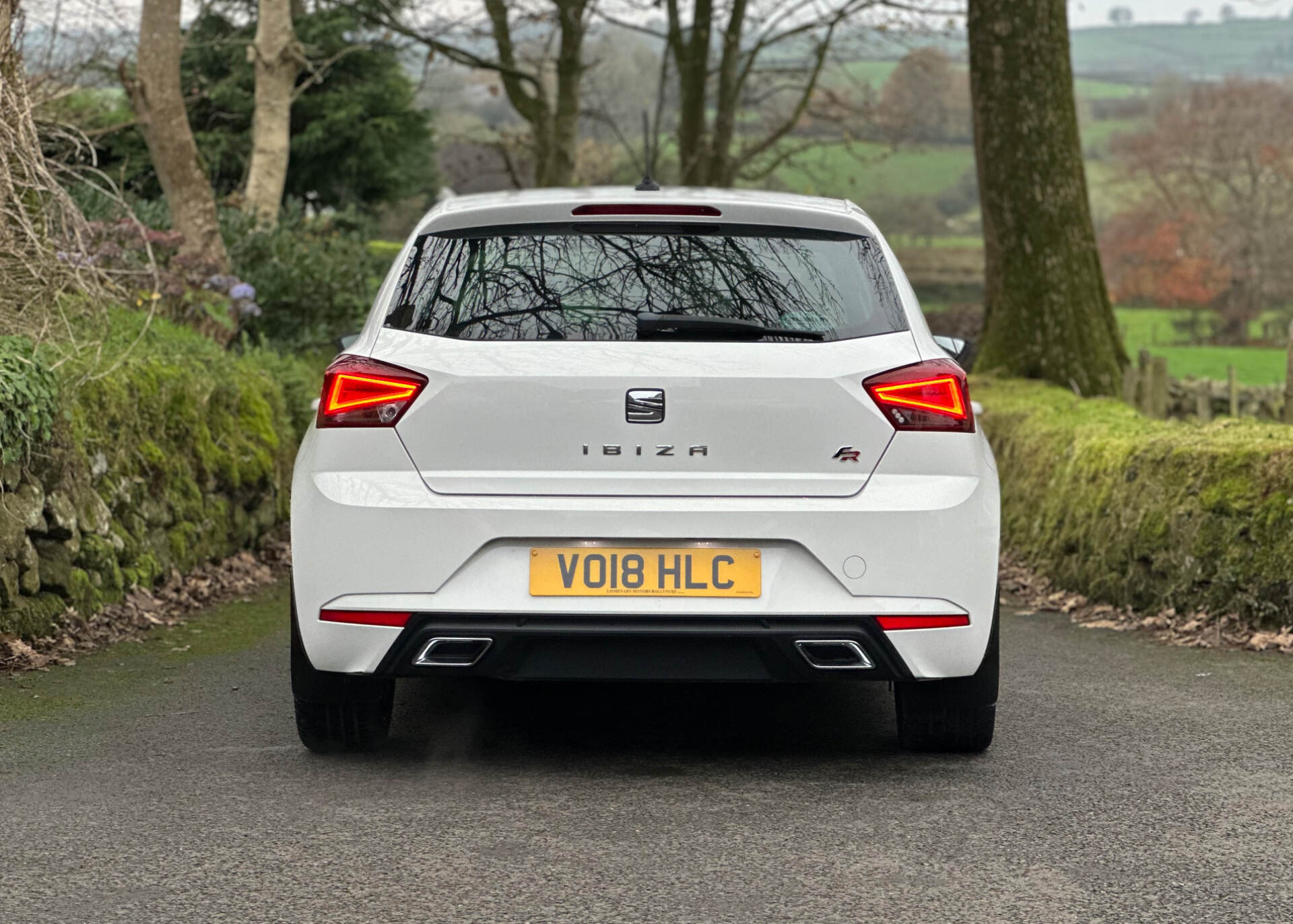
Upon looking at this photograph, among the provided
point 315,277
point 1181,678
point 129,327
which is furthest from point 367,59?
point 1181,678

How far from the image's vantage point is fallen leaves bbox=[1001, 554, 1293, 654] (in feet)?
24.9

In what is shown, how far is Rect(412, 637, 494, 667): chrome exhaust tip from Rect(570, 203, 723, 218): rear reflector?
134cm

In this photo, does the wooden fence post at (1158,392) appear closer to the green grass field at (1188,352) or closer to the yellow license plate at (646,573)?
the yellow license plate at (646,573)

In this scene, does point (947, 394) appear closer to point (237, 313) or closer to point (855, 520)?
point (855, 520)

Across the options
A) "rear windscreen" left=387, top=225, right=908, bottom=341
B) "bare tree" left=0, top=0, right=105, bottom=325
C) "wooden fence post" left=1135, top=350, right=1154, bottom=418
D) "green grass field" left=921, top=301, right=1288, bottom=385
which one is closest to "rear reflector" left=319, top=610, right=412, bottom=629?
"rear windscreen" left=387, top=225, right=908, bottom=341

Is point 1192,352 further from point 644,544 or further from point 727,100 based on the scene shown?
point 644,544

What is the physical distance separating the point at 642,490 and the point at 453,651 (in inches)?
27.7

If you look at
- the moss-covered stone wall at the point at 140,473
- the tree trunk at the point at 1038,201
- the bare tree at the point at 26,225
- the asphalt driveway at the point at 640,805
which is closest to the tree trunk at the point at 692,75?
the tree trunk at the point at 1038,201

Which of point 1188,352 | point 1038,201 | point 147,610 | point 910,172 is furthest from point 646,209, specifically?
point 910,172

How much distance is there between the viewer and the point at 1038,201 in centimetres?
1432

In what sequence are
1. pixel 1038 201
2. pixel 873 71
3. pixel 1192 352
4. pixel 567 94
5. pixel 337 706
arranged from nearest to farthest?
pixel 337 706 < pixel 1038 201 < pixel 567 94 < pixel 1192 352 < pixel 873 71

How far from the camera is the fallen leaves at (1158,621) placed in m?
7.58

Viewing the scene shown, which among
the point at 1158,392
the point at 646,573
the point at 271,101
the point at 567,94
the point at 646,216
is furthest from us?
the point at 567,94

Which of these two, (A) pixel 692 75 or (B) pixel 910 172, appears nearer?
(A) pixel 692 75
